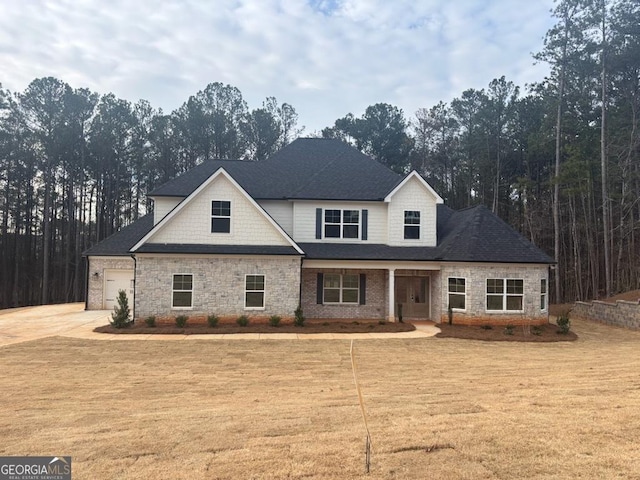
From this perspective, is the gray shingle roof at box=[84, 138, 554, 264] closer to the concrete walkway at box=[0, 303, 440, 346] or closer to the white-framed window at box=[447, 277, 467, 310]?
the white-framed window at box=[447, 277, 467, 310]

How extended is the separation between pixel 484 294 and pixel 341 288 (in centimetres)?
627

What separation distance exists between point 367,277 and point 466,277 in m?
4.43

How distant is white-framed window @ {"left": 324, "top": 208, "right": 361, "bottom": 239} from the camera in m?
18.9

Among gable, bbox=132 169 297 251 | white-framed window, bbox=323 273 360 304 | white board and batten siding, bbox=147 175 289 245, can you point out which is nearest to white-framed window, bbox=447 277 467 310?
white-framed window, bbox=323 273 360 304

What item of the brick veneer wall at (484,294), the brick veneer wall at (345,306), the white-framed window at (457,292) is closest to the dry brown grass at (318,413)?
the brick veneer wall at (484,294)

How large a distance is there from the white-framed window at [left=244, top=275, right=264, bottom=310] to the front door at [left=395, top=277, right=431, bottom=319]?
6643 mm

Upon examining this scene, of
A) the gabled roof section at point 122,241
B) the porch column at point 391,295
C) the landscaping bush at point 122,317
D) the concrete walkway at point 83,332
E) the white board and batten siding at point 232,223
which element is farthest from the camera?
the gabled roof section at point 122,241

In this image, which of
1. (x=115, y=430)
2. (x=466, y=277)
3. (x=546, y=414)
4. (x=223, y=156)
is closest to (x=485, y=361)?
(x=546, y=414)

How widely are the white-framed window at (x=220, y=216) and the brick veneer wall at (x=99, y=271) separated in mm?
6980

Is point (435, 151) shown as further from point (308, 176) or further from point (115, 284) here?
point (115, 284)

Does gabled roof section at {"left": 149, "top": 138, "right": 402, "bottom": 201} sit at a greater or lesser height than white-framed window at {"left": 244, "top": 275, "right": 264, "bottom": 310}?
greater

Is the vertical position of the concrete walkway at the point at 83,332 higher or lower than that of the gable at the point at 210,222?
lower

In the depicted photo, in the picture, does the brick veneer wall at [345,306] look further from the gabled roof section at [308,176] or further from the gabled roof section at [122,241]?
the gabled roof section at [122,241]

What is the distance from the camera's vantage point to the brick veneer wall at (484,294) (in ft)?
53.5
